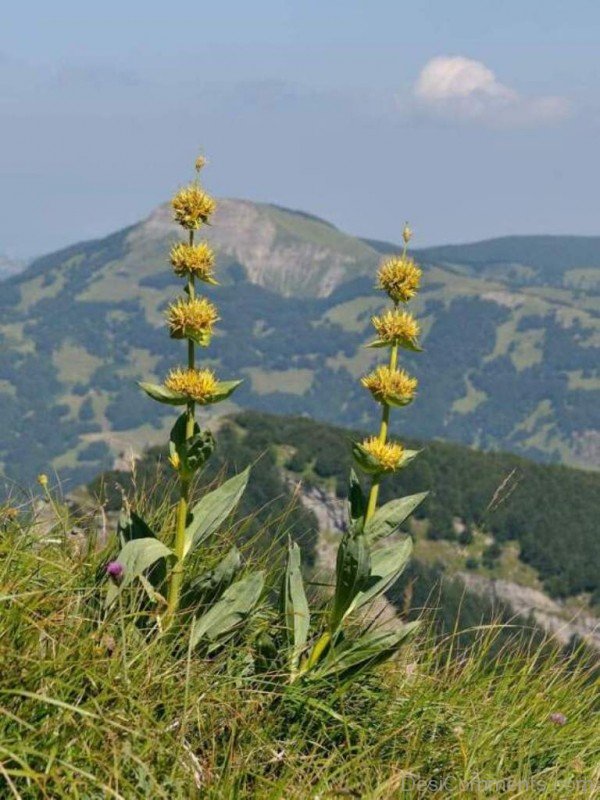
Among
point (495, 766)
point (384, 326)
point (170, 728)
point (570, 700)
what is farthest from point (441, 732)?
point (384, 326)

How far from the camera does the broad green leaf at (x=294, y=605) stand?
19.6 ft

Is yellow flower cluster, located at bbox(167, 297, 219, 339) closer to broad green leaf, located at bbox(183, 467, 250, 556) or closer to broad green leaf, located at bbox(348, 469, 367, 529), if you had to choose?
broad green leaf, located at bbox(183, 467, 250, 556)

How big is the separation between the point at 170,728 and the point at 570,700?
253 cm

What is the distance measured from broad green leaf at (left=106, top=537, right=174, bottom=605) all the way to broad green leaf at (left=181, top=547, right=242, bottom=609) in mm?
291

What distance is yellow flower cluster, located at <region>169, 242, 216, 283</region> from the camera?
6.00 metres

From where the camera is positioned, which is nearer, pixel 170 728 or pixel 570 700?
pixel 170 728

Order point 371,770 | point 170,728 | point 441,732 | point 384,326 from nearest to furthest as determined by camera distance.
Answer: point 170,728, point 371,770, point 441,732, point 384,326

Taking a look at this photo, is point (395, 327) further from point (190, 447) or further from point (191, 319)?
point (190, 447)

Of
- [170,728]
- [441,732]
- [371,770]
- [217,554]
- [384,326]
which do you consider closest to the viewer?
[170,728]

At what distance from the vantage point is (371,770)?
523 cm

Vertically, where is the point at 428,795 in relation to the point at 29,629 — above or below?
below

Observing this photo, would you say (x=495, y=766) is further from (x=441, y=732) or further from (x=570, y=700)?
(x=570, y=700)

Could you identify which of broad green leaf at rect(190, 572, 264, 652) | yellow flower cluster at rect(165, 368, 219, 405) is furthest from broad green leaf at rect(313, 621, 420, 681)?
yellow flower cluster at rect(165, 368, 219, 405)

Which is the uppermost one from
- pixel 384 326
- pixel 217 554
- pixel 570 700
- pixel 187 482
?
pixel 384 326
